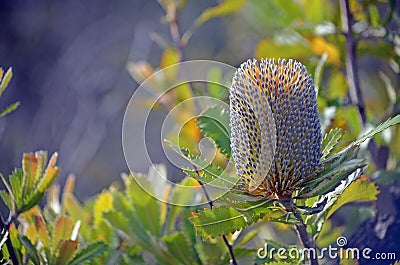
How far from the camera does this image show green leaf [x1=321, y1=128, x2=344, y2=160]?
2.28ft

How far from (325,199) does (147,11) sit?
97.8 inches

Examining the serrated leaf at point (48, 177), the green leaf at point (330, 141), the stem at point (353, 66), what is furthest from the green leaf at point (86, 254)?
the stem at point (353, 66)

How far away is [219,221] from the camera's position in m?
0.66

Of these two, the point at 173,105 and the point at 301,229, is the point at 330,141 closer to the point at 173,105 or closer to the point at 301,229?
the point at 301,229

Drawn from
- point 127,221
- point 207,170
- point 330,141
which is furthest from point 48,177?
point 330,141

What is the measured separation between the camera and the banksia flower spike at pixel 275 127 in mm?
645

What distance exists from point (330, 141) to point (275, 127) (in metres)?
0.10

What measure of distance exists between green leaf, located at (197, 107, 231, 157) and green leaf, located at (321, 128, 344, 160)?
12 cm

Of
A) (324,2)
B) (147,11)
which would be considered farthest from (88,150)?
(324,2)

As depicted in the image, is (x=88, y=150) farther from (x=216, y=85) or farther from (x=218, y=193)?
(x=218, y=193)

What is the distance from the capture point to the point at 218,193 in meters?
0.71

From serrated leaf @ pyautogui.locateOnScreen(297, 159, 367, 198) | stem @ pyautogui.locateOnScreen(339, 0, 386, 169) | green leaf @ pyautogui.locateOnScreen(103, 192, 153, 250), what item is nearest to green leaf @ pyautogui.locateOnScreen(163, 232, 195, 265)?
green leaf @ pyautogui.locateOnScreen(103, 192, 153, 250)
